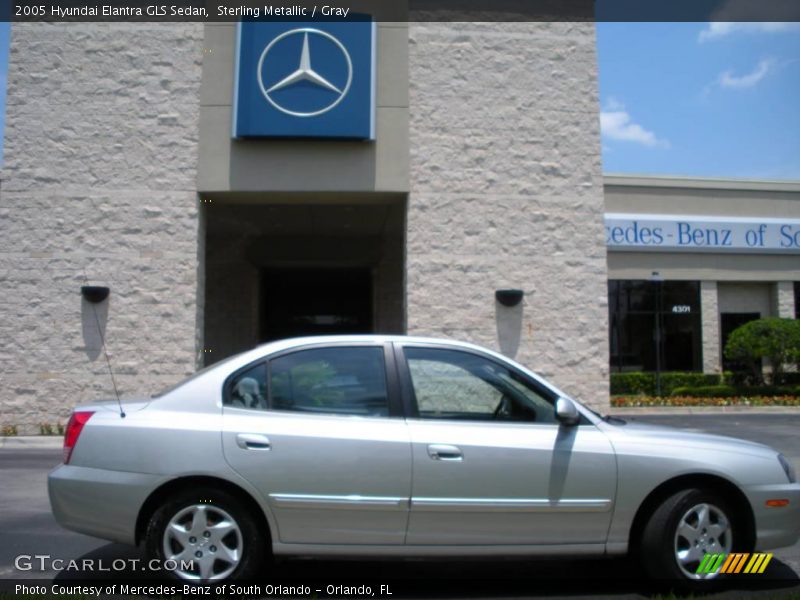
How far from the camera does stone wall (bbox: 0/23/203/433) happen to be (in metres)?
12.3

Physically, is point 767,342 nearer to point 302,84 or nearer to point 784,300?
point 784,300

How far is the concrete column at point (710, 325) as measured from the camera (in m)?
23.1

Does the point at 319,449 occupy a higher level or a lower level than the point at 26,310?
lower

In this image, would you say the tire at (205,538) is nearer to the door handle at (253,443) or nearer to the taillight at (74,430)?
the door handle at (253,443)

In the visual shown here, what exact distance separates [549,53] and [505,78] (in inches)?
35.2

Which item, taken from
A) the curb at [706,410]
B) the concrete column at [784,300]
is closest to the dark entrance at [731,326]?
the concrete column at [784,300]

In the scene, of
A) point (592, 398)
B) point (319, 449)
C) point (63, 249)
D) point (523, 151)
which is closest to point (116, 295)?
point (63, 249)

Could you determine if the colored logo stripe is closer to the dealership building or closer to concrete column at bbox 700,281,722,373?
the dealership building

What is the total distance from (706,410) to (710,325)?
480cm

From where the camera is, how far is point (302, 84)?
12320 millimetres

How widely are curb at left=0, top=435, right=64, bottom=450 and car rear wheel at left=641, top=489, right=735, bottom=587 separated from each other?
32.1 feet

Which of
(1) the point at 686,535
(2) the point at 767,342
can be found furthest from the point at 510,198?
(2) the point at 767,342

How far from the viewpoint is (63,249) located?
12391 mm

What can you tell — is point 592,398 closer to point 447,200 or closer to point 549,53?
point 447,200
